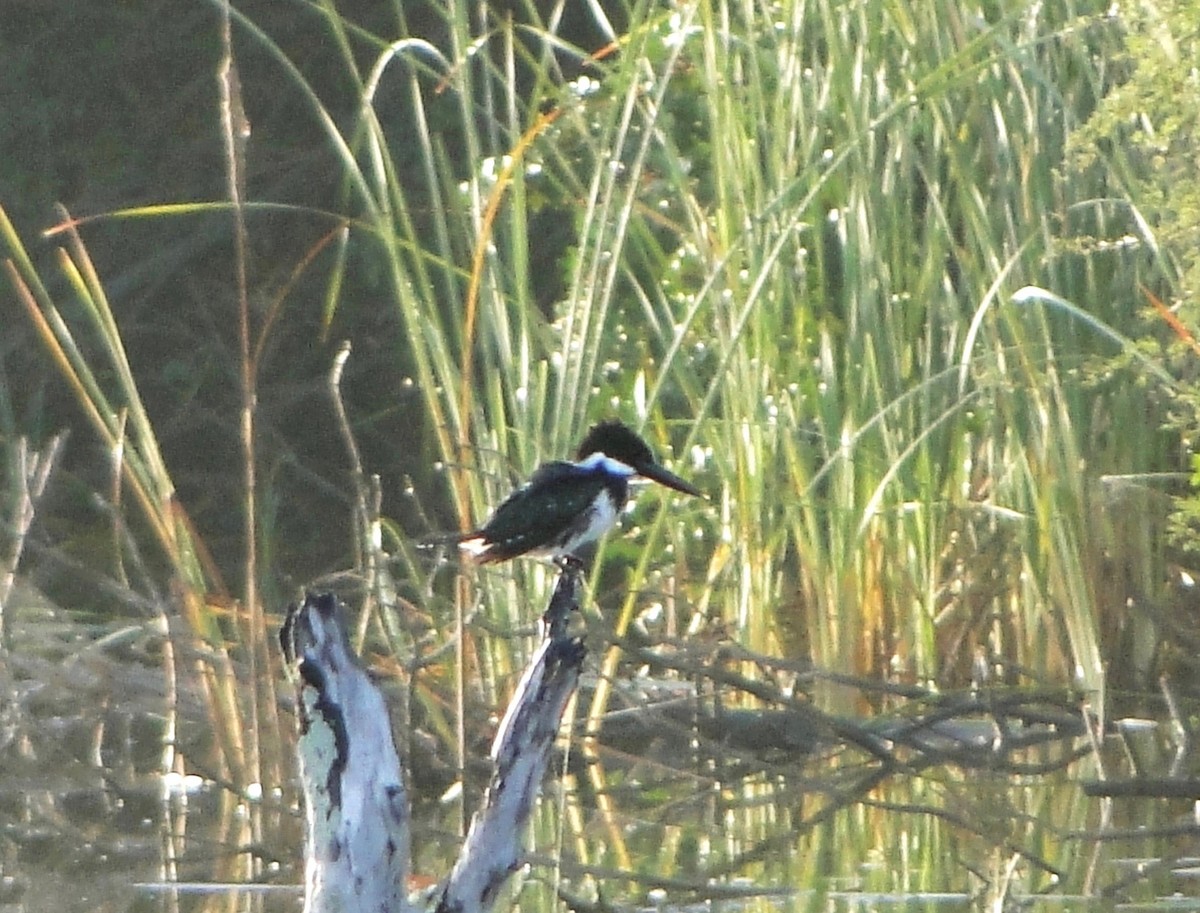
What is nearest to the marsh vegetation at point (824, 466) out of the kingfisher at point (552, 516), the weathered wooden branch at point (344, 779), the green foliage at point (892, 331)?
the green foliage at point (892, 331)

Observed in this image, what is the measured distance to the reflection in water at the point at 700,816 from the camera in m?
3.84

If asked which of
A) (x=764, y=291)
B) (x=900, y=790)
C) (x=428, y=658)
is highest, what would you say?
(x=764, y=291)

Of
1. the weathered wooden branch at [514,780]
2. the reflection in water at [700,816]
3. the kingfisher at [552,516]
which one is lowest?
the reflection in water at [700,816]

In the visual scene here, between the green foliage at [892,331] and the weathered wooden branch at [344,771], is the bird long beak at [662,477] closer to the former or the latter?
the green foliage at [892,331]

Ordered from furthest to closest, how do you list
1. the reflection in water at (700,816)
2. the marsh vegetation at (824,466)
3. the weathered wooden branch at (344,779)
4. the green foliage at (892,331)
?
1. the green foliage at (892,331)
2. the marsh vegetation at (824,466)
3. the reflection in water at (700,816)
4. the weathered wooden branch at (344,779)

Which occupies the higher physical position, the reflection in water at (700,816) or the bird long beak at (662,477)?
the bird long beak at (662,477)

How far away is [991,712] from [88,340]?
5.78 metres

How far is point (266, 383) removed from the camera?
31.0 ft

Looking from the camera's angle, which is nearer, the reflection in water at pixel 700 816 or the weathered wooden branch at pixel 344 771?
the weathered wooden branch at pixel 344 771

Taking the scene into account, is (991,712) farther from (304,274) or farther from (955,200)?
(304,274)

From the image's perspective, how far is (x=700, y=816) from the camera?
4.57m

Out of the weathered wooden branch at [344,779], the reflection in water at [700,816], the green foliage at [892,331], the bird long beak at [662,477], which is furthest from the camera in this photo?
the green foliage at [892,331]

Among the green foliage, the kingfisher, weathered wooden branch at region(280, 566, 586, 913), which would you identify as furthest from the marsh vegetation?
weathered wooden branch at region(280, 566, 586, 913)

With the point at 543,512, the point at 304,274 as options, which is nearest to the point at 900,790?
the point at 543,512
